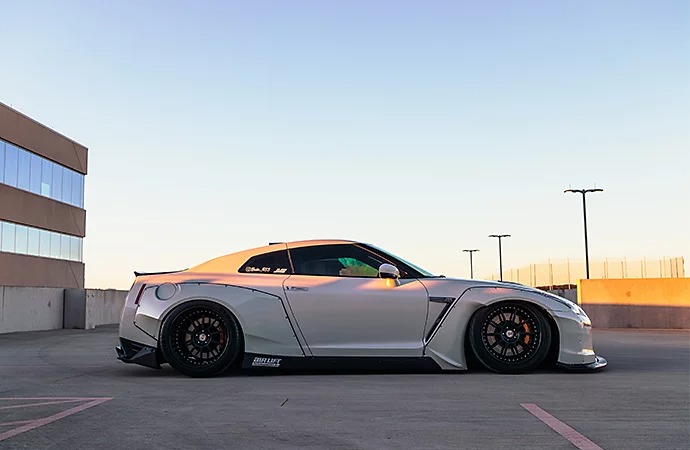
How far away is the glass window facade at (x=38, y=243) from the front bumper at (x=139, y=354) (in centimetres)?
3666

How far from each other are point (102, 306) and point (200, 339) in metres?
21.5

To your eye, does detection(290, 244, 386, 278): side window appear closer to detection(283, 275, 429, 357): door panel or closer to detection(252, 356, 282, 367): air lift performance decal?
detection(283, 275, 429, 357): door panel

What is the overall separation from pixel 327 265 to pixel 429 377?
1592 millimetres

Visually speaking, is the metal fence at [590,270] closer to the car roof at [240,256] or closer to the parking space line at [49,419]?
the car roof at [240,256]

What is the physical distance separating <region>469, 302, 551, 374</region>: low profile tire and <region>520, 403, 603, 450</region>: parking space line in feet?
6.99

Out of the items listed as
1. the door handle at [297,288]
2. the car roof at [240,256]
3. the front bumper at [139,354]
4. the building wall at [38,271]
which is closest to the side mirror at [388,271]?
the car roof at [240,256]

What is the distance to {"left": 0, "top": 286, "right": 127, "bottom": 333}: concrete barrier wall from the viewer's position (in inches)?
830

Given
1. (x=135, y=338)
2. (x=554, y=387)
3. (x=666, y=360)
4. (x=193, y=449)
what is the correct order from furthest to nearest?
(x=666, y=360), (x=135, y=338), (x=554, y=387), (x=193, y=449)

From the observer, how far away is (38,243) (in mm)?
45281

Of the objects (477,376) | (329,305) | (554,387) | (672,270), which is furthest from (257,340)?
(672,270)

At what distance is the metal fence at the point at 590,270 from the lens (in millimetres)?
48816

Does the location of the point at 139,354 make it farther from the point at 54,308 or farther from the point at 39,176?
the point at 39,176

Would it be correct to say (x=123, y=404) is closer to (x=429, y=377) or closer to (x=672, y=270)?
(x=429, y=377)

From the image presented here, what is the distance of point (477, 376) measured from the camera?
24.3ft
